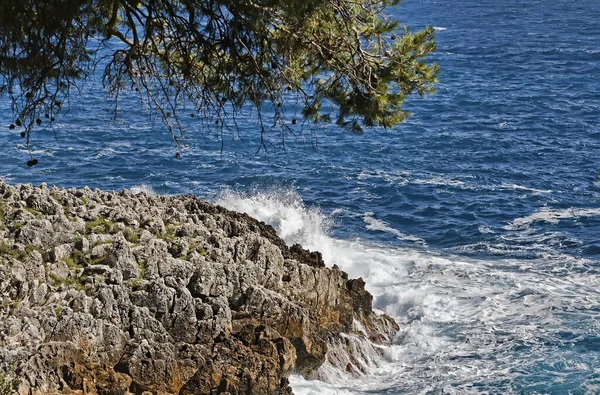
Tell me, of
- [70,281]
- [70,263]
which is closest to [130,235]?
[70,263]

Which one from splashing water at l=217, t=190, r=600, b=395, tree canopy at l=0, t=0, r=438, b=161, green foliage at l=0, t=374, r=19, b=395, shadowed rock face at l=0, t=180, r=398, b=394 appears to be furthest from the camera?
→ splashing water at l=217, t=190, r=600, b=395

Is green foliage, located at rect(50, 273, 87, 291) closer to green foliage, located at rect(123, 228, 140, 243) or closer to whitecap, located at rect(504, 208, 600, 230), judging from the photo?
green foliage, located at rect(123, 228, 140, 243)

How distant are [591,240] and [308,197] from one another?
35.0ft

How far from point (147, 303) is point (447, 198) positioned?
1879cm

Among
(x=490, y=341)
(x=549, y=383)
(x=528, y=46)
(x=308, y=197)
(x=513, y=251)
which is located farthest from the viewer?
(x=528, y=46)

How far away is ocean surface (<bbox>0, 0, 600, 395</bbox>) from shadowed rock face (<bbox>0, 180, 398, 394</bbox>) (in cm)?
196

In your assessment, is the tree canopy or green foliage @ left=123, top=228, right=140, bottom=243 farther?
green foliage @ left=123, top=228, right=140, bottom=243

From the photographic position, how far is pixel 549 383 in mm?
19875

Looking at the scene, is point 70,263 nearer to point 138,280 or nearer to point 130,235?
point 138,280

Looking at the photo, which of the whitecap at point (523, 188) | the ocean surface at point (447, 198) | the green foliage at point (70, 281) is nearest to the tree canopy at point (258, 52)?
the ocean surface at point (447, 198)

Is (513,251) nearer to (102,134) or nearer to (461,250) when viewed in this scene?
(461,250)

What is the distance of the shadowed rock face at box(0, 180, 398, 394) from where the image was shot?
1591 cm

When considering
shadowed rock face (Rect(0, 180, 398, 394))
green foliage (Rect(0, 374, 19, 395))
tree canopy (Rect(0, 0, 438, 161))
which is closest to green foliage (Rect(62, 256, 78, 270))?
shadowed rock face (Rect(0, 180, 398, 394))

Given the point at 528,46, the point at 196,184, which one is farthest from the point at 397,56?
the point at 528,46
